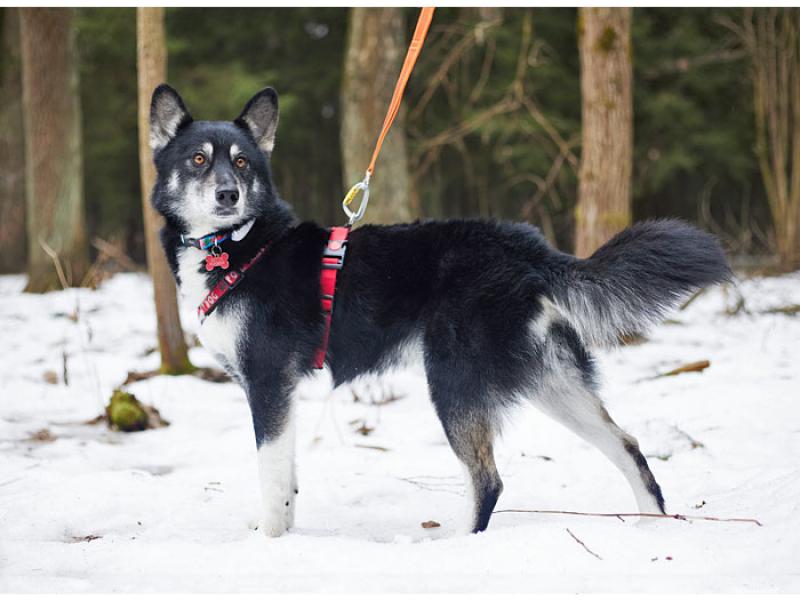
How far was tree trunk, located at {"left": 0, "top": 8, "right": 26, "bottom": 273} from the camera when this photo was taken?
10859mm

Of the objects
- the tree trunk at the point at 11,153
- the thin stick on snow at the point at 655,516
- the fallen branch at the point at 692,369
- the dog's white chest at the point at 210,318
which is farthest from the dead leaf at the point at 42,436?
the tree trunk at the point at 11,153

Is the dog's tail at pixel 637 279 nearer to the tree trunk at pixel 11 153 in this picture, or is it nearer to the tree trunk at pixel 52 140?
the tree trunk at pixel 52 140

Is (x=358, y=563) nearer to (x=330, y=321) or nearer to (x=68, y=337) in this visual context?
(x=330, y=321)

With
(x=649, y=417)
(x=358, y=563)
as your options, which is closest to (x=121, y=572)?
(x=358, y=563)

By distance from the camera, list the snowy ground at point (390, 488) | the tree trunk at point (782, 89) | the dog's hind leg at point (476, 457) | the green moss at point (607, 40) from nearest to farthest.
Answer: the snowy ground at point (390, 488), the dog's hind leg at point (476, 457), the green moss at point (607, 40), the tree trunk at point (782, 89)

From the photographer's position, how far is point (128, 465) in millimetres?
3727

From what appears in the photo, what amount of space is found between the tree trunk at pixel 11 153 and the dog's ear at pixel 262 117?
9.74 metres

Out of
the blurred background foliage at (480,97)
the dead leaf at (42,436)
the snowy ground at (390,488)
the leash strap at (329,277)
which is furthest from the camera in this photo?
the blurred background foliage at (480,97)

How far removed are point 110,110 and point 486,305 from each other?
47.5ft

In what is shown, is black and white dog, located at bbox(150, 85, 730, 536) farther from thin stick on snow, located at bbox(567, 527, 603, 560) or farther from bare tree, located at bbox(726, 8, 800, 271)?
bare tree, located at bbox(726, 8, 800, 271)

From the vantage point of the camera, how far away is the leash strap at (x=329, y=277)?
112 inches

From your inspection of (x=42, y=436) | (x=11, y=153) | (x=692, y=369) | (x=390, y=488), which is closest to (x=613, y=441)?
(x=390, y=488)

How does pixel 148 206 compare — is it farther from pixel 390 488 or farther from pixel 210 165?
pixel 390 488

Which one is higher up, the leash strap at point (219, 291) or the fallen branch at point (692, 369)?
the leash strap at point (219, 291)
